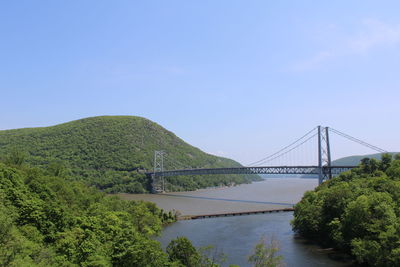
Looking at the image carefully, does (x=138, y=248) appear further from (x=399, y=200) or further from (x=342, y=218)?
(x=399, y=200)

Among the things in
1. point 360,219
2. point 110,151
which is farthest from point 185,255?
point 110,151

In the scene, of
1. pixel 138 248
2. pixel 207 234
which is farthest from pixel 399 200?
pixel 138 248

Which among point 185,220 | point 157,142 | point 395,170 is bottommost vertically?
point 185,220

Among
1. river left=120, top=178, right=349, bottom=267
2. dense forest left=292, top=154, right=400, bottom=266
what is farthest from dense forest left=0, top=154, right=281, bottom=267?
dense forest left=292, top=154, right=400, bottom=266

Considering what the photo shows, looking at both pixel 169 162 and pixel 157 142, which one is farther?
pixel 157 142

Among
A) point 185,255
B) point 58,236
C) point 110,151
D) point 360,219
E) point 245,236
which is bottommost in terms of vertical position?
point 245,236

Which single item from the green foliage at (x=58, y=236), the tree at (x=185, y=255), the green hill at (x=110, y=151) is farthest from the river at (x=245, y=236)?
the green hill at (x=110, y=151)

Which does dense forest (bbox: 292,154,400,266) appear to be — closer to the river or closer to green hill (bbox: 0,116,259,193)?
the river

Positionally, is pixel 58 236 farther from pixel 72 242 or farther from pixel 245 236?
pixel 245 236
